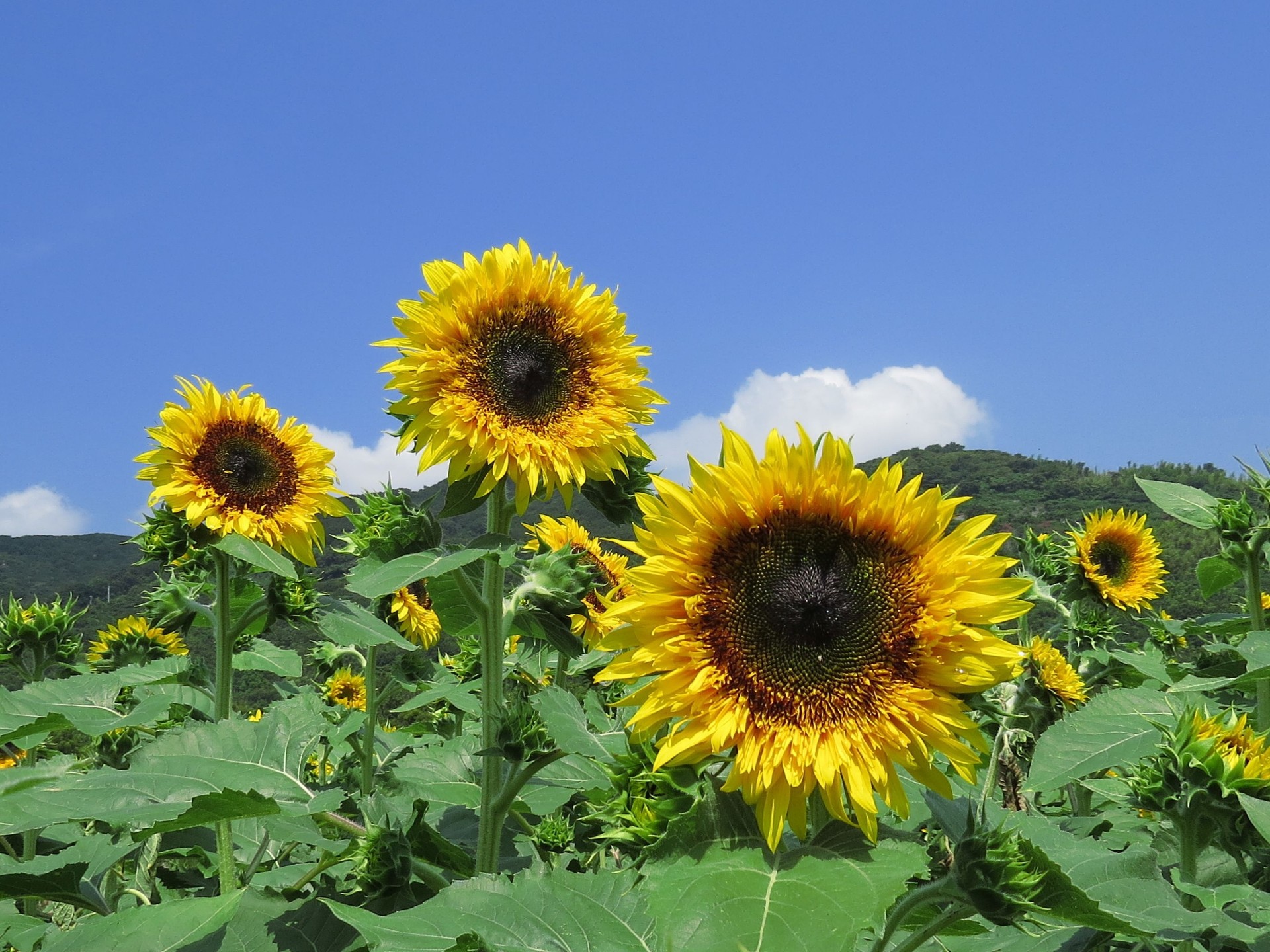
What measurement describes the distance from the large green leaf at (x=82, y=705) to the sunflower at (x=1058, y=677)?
4.69 m

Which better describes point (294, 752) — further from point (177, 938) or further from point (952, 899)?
point (952, 899)

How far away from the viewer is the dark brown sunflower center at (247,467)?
188 inches

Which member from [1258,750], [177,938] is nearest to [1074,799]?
[1258,750]

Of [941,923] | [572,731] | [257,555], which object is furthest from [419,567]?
[257,555]

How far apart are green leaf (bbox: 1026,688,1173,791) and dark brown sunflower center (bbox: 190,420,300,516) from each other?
11.9ft

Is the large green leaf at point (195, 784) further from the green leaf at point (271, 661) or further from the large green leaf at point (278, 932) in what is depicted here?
the green leaf at point (271, 661)

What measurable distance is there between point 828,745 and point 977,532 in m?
0.54


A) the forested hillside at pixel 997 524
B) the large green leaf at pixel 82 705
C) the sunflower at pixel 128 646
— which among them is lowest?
the large green leaf at pixel 82 705

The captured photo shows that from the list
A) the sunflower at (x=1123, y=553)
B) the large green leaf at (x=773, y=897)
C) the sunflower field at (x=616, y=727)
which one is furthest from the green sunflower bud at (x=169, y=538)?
the sunflower at (x=1123, y=553)

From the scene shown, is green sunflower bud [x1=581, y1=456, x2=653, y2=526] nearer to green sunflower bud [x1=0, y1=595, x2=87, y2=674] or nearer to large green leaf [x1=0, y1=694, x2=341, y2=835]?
large green leaf [x1=0, y1=694, x2=341, y2=835]

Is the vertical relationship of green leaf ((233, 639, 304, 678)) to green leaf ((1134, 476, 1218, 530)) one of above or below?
below

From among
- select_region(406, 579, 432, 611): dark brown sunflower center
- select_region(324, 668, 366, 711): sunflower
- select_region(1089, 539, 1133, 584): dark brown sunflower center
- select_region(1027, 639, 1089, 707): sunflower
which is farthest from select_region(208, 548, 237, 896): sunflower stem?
select_region(1089, 539, 1133, 584): dark brown sunflower center

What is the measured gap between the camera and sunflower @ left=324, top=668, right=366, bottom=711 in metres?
7.42

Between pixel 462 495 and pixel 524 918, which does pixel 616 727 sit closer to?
pixel 462 495
